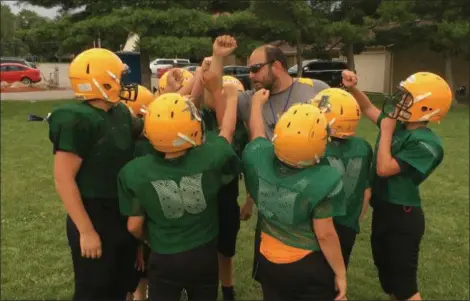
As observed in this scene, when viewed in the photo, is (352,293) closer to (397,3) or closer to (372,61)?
(397,3)

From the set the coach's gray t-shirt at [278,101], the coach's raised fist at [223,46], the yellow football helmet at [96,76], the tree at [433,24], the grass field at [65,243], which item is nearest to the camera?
the yellow football helmet at [96,76]

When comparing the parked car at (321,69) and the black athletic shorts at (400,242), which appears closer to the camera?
A: the black athletic shorts at (400,242)

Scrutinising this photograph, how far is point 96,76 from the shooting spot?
9.99ft

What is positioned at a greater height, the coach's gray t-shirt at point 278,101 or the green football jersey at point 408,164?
the coach's gray t-shirt at point 278,101

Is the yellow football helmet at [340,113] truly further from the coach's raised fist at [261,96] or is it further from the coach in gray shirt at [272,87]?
the coach in gray shirt at [272,87]

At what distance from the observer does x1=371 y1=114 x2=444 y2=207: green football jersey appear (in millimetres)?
3383

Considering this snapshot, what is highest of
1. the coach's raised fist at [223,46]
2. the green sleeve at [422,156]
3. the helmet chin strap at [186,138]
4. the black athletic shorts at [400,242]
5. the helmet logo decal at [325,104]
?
the coach's raised fist at [223,46]

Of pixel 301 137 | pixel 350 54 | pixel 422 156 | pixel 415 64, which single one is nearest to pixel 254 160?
pixel 301 137

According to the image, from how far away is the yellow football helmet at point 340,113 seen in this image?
3227 mm

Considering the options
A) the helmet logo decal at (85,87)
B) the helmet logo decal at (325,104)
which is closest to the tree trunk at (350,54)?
the helmet logo decal at (325,104)

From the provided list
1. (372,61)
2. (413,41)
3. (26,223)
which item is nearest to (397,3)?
(413,41)

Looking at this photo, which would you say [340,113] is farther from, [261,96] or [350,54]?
[350,54]

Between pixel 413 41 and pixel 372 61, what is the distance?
20.2ft

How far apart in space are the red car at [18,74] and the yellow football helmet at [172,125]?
34200 millimetres
